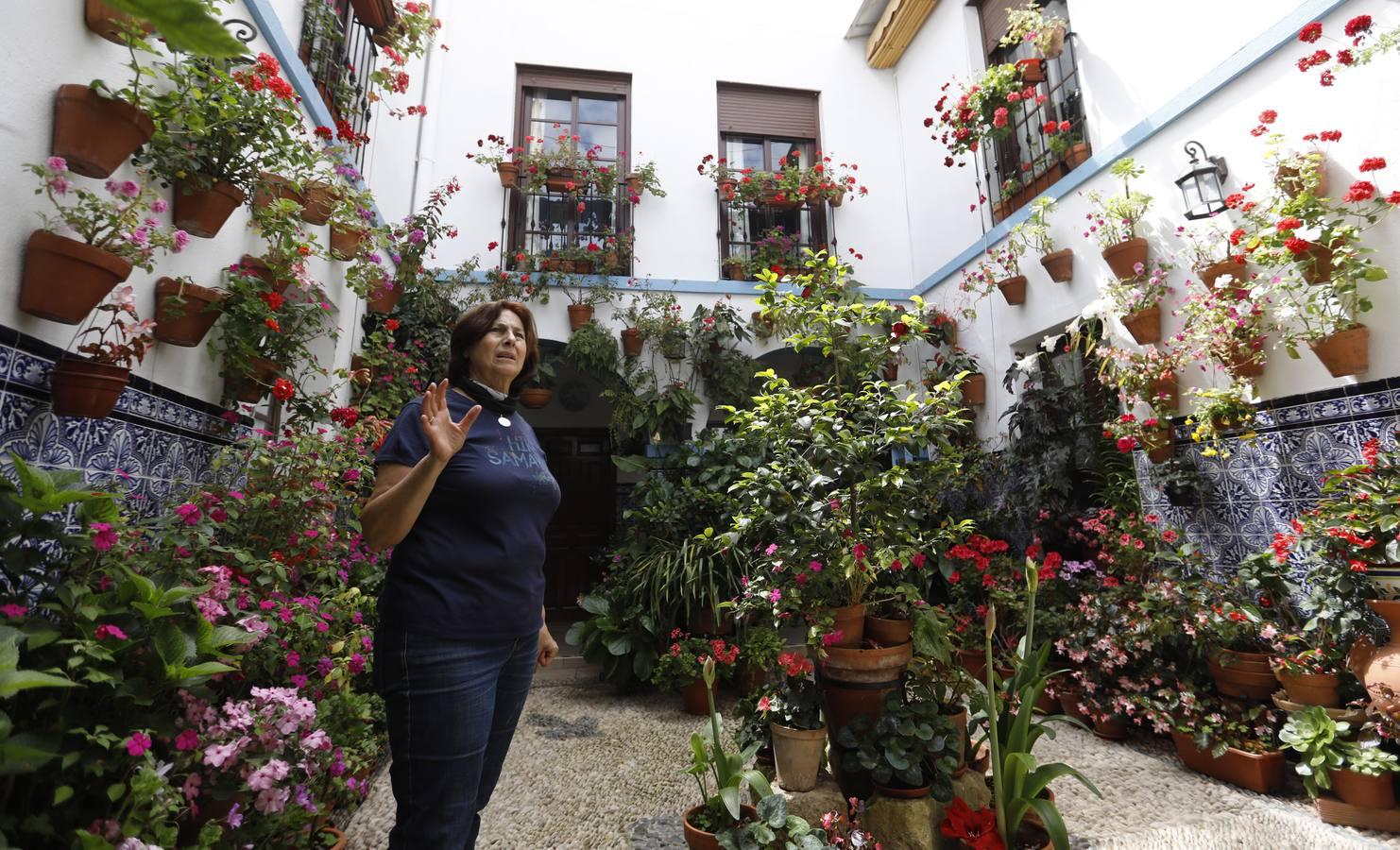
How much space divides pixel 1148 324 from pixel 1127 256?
0.44m

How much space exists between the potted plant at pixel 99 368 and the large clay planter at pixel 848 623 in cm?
237

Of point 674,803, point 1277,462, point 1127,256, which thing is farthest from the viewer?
point 1127,256

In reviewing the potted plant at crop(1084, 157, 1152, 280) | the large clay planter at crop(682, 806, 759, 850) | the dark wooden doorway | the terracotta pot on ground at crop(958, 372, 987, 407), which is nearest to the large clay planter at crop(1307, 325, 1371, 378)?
the potted plant at crop(1084, 157, 1152, 280)

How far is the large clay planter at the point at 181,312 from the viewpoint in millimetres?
2171

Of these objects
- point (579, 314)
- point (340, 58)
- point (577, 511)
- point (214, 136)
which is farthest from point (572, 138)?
point (214, 136)

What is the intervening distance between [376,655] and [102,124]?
160 centimetres

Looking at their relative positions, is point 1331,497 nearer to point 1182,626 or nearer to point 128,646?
point 1182,626

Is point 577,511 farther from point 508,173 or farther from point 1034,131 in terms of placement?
point 1034,131

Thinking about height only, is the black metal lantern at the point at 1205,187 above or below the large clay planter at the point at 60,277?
above

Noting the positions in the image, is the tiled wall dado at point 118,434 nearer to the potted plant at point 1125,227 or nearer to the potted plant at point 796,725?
the potted plant at point 796,725

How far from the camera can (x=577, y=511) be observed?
6898mm

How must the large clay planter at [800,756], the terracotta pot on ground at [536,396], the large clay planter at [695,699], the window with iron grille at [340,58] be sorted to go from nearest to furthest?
1. the large clay planter at [800,756]
2. the window with iron grille at [340,58]
3. the large clay planter at [695,699]
4. the terracotta pot on ground at [536,396]

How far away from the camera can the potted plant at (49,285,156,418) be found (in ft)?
5.52

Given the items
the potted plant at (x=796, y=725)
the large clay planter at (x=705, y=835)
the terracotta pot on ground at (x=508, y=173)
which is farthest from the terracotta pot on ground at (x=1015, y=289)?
the terracotta pot on ground at (x=508, y=173)
